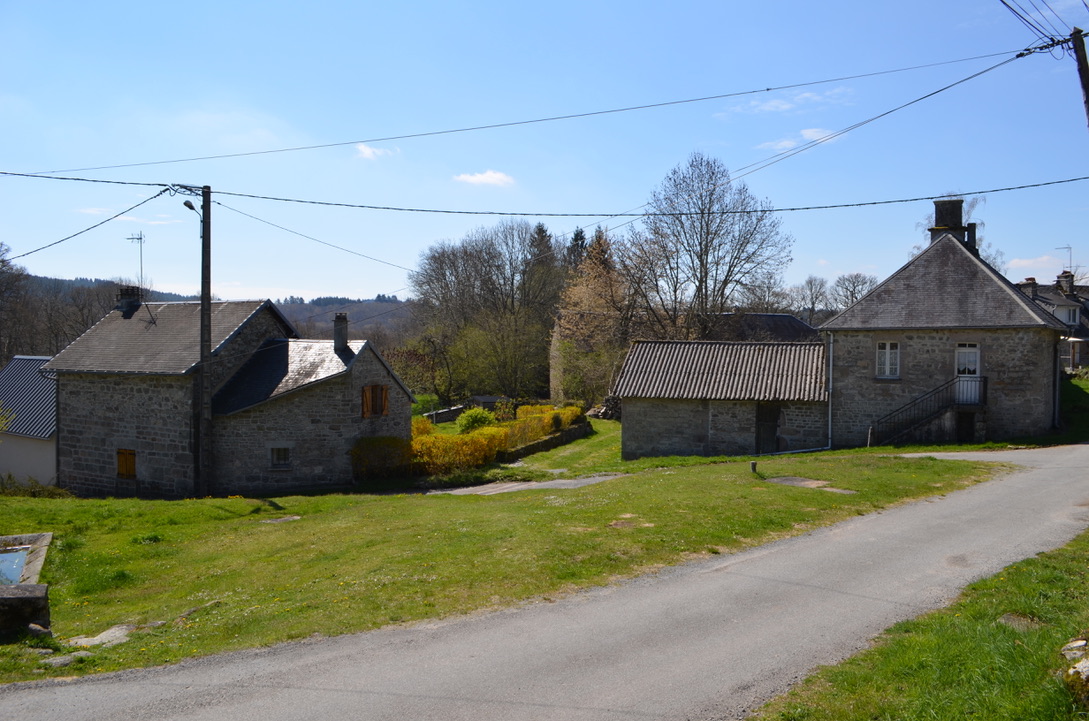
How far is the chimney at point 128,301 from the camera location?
28561 mm

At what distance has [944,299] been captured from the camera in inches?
982

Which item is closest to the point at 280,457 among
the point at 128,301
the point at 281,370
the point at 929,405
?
the point at 281,370

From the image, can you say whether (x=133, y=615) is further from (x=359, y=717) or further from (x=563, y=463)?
(x=563, y=463)

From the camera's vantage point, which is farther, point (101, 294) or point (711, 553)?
point (101, 294)

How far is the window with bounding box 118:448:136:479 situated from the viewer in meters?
25.0

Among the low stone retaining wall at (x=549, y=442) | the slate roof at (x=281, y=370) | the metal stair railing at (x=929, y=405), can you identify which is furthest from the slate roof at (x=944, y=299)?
the slate roof at (x=281, y=370)

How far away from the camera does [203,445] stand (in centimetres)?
2252

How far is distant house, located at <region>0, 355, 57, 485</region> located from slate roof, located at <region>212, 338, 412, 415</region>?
7623mm

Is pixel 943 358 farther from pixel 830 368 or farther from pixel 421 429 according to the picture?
pixel 421 429

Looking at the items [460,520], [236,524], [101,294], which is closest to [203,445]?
[236,524]

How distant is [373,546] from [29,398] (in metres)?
23.7

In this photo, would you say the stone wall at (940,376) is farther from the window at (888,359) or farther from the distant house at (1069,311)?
the distant house at (1069,311)

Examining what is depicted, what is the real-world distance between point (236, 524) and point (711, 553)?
35.7 feet

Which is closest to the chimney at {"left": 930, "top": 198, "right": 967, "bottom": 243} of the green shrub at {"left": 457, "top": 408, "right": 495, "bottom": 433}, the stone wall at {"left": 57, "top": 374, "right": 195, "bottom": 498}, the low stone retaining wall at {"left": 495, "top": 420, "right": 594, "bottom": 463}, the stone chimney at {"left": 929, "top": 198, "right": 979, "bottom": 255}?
the stone chimney at {"left": 929, "top": 198, "right": 979, "bottom": 255}
